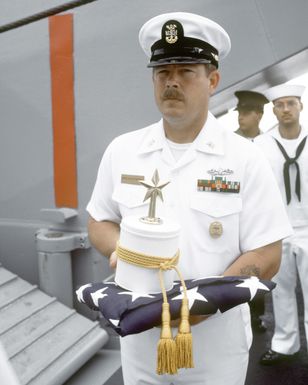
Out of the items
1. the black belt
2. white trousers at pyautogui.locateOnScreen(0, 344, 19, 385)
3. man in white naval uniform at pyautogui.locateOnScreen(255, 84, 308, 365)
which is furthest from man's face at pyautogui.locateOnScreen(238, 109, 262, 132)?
white trousers at pyautogui.locateOnScreen(0, 344, 19, 385)

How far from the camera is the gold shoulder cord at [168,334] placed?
1.06 meters

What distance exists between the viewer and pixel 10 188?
3.16 m

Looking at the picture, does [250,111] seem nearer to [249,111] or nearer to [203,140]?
[249,111]

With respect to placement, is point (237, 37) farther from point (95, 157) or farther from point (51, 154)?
point (51, 154)

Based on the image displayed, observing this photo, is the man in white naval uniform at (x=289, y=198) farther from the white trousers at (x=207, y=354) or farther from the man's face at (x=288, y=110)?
the white trousers at (x=207, y=354)

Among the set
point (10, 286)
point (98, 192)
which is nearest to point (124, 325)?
point (98, 192)

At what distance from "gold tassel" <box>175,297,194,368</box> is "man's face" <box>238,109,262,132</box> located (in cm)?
290

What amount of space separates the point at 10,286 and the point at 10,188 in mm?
659

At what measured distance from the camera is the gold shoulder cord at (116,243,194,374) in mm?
1061

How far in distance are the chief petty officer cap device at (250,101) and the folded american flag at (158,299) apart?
2.76 meters

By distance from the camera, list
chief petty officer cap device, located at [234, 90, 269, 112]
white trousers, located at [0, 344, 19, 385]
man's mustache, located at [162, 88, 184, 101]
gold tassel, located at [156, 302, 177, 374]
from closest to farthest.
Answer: white trousers, located at [0, 344, 19, 385], gold tassel, located at [156, 302, 177, 374], man's mustache, located at [162, 88, 184, 101], chief petty officer cap device, located at [234, 90, 269, 112]

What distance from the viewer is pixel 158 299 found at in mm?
1092

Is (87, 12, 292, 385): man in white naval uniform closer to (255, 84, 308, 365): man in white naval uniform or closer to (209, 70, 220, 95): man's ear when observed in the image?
(209, 70, 220, 95): man's ear

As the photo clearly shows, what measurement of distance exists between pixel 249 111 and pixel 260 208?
2618 mm
